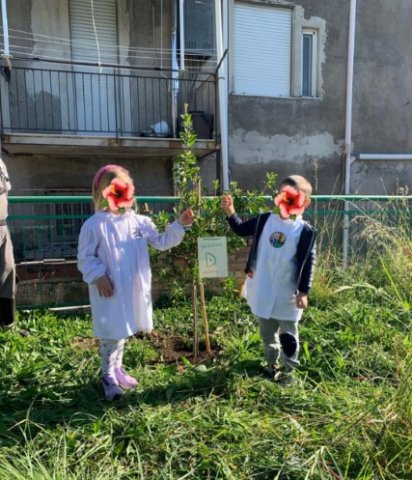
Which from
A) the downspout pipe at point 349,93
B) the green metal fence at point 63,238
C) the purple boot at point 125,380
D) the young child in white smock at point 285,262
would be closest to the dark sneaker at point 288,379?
the young child in white smock at point 285,262

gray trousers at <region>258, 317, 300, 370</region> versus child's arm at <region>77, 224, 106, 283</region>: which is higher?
child's arm at <region>77, 224, 106, 283</region>

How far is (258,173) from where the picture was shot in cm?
857

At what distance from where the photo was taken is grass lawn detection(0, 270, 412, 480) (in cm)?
216

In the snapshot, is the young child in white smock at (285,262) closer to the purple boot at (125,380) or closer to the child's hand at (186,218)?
the child's hand at (186,218)

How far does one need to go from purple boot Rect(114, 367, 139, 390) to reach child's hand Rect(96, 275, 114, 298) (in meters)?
0.64

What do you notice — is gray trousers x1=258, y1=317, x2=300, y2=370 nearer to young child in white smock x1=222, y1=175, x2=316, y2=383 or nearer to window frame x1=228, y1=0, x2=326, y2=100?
young child in white smock x1=222, y1=175, x2=316, y2=383

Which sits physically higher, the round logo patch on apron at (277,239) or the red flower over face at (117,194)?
the red flower over face at (117,194)

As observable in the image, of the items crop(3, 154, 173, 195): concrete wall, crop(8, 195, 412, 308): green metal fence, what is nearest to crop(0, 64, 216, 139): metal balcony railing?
crop(3, 154, 173, 195): concrete wall

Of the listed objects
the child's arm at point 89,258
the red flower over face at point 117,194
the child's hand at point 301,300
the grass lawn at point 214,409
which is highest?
the red flower over face at point 117,194

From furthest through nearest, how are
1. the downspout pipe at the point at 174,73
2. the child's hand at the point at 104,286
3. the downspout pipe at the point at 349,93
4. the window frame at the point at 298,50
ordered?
the downspout pipe at the point at 349,93 → the window frame at the point at 298,50 → the downspout pipe at the point at 174,73 → the child's hand at the point at 104,286

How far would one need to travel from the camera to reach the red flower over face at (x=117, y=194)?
263 centimetres

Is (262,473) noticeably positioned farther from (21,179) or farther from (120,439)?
(21,179)

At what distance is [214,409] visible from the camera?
269 cm

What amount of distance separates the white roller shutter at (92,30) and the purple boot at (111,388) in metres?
6.64
